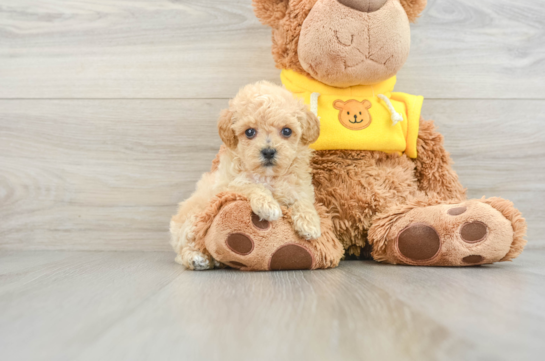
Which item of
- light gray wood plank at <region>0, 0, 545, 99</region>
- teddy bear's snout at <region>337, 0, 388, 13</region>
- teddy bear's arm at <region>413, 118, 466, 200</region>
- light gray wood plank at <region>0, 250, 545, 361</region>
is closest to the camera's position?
light gray wood plank at <region>0, 250, 545, 361</region>

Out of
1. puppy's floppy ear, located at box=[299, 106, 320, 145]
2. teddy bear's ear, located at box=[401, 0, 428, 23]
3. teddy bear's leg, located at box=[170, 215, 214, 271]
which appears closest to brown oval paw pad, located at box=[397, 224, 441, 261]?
puppy's floppy ear, located at box=[299, 106, 320, 145]

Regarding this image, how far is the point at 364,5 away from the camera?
34.0 inches

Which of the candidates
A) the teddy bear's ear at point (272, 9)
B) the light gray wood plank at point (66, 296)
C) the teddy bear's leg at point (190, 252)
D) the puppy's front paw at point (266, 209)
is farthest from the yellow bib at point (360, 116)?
the light gray wood plank at point (66, 296)

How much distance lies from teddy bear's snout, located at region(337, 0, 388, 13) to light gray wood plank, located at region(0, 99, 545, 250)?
418 mm

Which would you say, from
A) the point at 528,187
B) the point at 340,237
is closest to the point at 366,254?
the point at 340,237

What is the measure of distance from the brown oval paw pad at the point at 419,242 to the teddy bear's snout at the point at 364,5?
1.50 ft

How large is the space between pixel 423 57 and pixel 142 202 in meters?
0.91

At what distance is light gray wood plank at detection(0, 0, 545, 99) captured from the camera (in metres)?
1.18

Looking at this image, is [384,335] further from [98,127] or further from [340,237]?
[98,127]

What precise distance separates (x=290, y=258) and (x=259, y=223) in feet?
0.29

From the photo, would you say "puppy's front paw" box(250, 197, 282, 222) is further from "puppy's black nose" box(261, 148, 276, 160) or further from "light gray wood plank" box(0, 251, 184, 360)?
"light gray wood plank" box(0, 251, 184, 360)

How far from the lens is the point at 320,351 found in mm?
379

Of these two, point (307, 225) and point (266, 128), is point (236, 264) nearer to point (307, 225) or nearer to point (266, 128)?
point (307, 225)

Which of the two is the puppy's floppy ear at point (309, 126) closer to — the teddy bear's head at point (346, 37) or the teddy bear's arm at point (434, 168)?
the teddy bear's head at point (346, 37)
